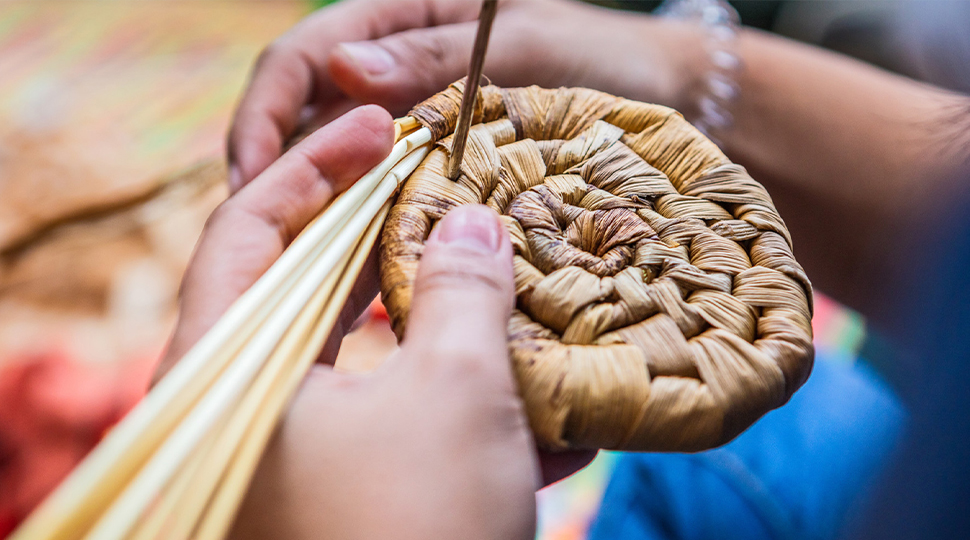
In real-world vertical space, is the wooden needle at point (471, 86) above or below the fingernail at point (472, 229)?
above

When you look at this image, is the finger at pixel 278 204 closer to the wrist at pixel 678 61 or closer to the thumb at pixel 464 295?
the thumb at pixel 464 295

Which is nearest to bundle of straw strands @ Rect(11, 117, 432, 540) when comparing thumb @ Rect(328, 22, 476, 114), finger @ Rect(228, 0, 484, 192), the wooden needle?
the wooden needle

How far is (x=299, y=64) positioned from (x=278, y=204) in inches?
15.5

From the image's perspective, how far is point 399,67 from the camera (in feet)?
2.01

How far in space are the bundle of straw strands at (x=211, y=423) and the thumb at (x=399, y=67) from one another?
0.29 meters

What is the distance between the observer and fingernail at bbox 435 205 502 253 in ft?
1.15

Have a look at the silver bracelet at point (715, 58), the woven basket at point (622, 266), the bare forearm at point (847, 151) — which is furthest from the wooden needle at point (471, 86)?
the silver bracelet at point (715, 58)

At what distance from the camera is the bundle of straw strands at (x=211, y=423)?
219 millimetres

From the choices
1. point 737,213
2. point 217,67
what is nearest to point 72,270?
point 217,67

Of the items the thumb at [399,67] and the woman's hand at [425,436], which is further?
the thumb at [399,67]

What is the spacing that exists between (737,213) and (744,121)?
0.43 metres

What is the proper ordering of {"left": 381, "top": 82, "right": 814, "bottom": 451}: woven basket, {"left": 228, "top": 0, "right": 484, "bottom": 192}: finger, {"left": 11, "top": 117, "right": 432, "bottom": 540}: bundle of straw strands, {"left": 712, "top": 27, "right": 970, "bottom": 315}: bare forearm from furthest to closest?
1. {"left": 228, "top": 0, "right": 484, "bottom": 192}: finger
2. {"left": 712, "top": 27, "right": 970, "bottom": 315}: bare forearm
3. {"left": 381, "top": 82, "right": 814, "bottom": 451}: woven basket
4. {"left": 11, "top": 117, "right": 432, "bottom": 540}: bundle of straw strands

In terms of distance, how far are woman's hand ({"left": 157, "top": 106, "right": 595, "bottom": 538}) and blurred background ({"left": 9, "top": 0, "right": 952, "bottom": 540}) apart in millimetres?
179

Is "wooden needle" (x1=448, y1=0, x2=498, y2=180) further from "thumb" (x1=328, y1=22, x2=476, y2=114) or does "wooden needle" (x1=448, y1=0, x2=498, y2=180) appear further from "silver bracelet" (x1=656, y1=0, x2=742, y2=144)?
"silver bracelet" (x1=656, y1=0, x2=742, y2=144)
